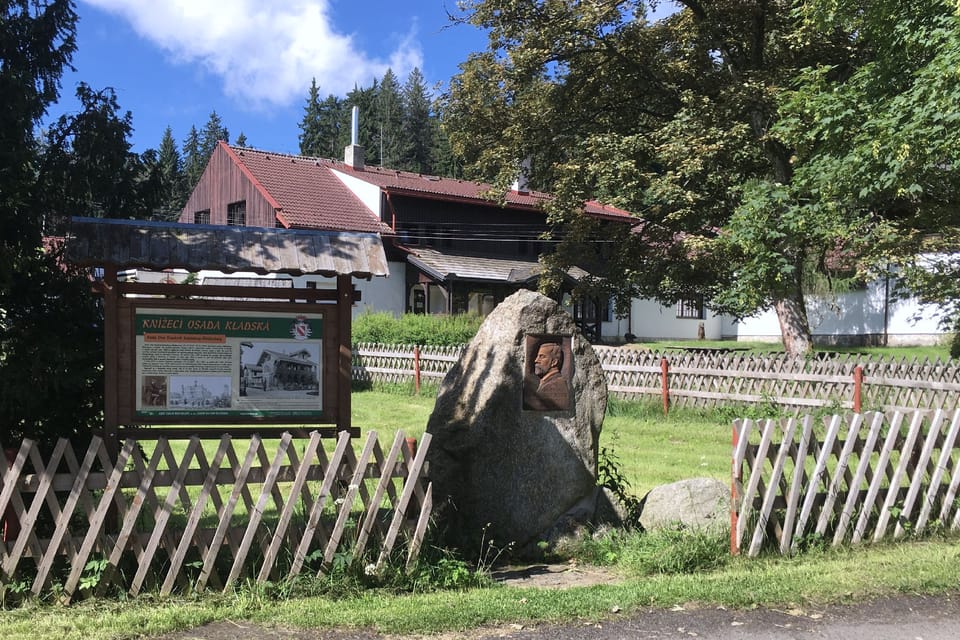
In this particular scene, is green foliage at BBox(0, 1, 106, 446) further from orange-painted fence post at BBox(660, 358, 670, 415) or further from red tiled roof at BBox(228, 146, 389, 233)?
red tiled roof at BBox(228, 146, 389, 233)

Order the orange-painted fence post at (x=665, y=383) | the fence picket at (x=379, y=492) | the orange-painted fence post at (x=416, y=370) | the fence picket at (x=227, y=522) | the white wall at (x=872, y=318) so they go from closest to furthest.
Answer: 1. the fence picket at (x=227, y=522)
2. the fence picket at (x=379, y=492)
3. the orange-painted fence post at (x=665, y=383)
4. the orange-painted fence post at (x=416, y=370)
5. the white wall at (x=872, y=318)

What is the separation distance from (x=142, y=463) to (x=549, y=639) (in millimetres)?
2772

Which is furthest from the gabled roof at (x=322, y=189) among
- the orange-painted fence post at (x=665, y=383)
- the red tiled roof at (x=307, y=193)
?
the orange-painted fence post at (x=665, y=383)

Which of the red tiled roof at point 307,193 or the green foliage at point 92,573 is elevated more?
the red tiled roof at point 307,193

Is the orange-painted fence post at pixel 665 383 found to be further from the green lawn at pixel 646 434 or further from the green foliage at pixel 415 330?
the green foliage at pixel 415 330

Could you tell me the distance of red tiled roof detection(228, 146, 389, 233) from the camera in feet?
106

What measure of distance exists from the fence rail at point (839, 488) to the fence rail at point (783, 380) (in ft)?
19.4

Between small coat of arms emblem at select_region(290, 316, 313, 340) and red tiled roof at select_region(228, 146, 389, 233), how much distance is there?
25.2 m

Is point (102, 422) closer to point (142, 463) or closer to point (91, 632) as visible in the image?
point (142, 463)

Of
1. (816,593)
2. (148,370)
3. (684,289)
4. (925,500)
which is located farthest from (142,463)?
(684,289)

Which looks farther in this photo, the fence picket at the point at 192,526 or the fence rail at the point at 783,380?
the fence rail at the point at 783,380

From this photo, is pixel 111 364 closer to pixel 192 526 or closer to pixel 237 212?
pixel 192 526

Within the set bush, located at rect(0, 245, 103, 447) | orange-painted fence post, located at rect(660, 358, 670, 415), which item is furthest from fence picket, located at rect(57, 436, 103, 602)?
orange-painted fence post, located at rect(660, 358, 670, 415)

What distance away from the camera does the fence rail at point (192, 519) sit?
5.00m
